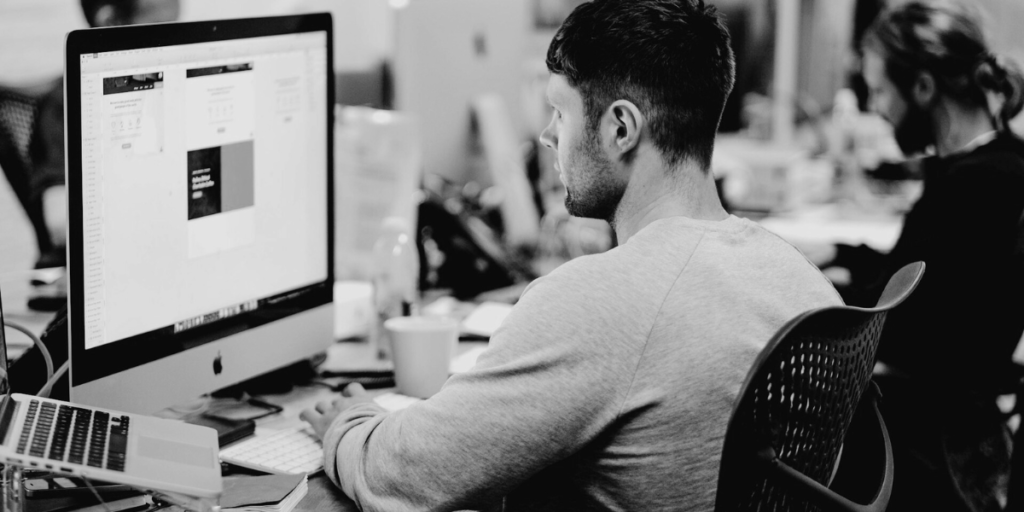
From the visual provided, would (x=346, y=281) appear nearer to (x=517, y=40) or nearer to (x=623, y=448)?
(x=517, y=40)

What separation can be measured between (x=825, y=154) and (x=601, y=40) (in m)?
3.12

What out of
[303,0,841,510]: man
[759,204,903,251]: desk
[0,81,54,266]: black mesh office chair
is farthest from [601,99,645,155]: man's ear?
[759,204,903,251]: desk

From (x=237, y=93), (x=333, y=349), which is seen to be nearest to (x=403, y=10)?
(x=333, y=349)

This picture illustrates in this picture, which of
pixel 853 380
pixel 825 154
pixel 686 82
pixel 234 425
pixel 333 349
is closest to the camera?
pixel 853 380

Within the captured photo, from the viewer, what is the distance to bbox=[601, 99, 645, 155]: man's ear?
3.46 feet

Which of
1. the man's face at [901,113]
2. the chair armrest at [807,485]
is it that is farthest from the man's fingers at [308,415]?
the man's face at [901,113]

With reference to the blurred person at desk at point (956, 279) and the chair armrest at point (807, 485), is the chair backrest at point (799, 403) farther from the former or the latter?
the blurred person at desk at point (956, 279)

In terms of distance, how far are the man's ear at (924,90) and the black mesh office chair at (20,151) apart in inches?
76.8

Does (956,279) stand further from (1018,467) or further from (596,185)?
(596,185)

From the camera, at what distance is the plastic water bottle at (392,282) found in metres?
1.75

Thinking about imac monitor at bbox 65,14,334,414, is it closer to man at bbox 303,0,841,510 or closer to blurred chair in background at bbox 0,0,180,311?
man at bbox 303,0,841,510

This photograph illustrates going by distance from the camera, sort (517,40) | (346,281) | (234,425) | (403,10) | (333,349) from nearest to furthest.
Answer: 1. (234,425)
2. (333,349)
3. (346,281)
4. (403,10)
5. (517,40)

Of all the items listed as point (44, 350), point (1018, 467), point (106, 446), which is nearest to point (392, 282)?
point (44, 350)

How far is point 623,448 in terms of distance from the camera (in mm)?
961
